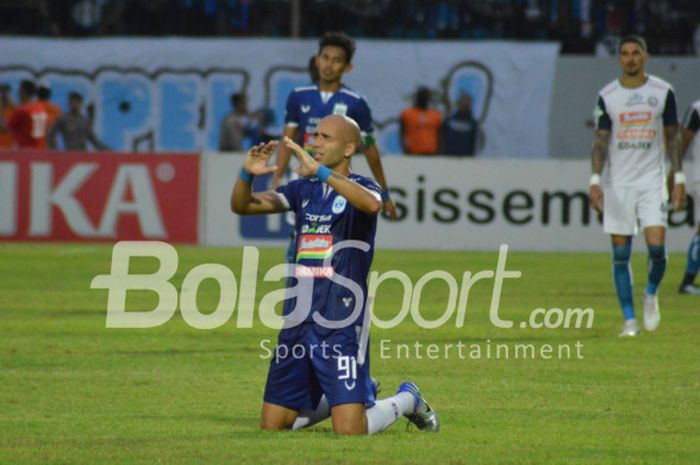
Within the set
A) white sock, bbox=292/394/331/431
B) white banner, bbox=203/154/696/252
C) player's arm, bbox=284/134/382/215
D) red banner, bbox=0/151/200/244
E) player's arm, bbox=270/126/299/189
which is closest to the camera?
player's arm, bbox=284/134/382/215

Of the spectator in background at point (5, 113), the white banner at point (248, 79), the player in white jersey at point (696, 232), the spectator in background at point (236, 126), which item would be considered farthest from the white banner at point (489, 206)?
the spectator in background at point (5, 113)

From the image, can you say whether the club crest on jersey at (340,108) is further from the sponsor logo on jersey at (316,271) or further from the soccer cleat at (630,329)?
the sponsor logo on jersey at (316,271)

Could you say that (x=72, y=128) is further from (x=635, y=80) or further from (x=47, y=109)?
(x=635, y=80)

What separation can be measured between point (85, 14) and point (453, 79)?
681 cm

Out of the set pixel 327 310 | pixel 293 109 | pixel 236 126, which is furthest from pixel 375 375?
pixel 236 126

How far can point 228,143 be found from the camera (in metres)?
26.5

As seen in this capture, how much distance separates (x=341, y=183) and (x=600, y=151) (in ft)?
18.3

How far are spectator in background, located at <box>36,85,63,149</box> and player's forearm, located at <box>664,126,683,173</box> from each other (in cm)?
1465

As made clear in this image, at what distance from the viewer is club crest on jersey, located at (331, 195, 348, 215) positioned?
28.0 feet

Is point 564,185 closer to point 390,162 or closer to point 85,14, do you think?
point 390,162

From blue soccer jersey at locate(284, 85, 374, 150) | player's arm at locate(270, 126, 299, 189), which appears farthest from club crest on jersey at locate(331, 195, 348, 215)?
blue soccer jersey at locate(284, 85, 374, 150)

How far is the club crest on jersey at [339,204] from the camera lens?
853cm

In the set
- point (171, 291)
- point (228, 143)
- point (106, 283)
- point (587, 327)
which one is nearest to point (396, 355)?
point (587, 327)

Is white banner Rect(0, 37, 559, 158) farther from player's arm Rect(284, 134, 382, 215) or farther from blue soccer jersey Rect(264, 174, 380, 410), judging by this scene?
player's arm Rect(284, 134, 382, 215)
